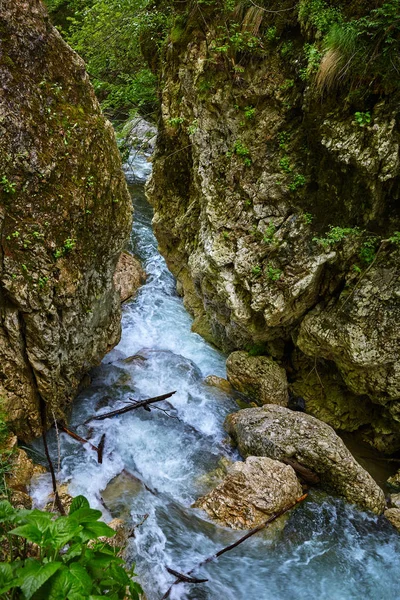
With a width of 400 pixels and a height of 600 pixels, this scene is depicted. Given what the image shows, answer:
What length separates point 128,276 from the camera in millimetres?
11047

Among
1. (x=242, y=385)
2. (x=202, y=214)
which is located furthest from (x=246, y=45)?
(x=242, y=385)

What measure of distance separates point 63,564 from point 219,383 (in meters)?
6.07

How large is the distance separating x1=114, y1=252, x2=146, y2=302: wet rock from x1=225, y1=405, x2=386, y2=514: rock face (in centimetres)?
530

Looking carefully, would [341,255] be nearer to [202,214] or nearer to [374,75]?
[374,75]

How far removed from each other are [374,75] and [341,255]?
8.03ft

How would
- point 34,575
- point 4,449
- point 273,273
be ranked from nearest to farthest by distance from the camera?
point 34,575 → point 4,449 → point 273,273

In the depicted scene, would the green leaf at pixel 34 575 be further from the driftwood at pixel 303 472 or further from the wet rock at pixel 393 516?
the wet rock at pixel 393 516

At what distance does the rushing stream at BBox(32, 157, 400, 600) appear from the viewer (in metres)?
4.80

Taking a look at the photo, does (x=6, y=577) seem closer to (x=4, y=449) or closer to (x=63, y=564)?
(x=63, y=564)

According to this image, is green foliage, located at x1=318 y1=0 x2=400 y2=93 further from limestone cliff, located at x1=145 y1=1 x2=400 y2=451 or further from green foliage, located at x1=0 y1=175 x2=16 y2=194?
green foliage, located at x1=0 y1=175 x2=16 y2=194

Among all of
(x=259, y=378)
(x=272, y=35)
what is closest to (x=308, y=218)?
(x=272, y=35)

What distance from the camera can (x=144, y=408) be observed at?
7223mm

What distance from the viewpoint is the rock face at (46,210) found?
473cm

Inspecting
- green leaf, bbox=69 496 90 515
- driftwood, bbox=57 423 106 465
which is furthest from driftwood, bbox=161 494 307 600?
green leaf, bbox=69 496 90 515
